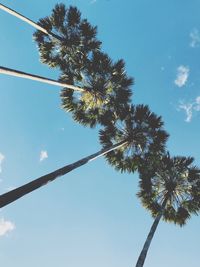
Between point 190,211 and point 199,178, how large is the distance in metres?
1.94

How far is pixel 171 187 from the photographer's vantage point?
18.8 meters

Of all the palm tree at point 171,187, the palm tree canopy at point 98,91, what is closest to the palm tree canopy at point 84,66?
the palm tree canopy at point 98,91

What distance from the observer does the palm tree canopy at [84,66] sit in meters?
19.5

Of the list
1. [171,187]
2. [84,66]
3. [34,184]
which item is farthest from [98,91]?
[34,184]

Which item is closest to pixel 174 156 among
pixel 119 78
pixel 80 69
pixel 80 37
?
pixel 119 78

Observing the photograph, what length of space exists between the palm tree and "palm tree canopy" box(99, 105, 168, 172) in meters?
0.74


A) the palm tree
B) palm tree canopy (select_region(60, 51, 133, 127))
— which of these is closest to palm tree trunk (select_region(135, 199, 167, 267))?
the palm tree

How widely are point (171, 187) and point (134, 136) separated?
3515 mm

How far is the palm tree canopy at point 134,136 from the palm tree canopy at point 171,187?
0.74 metres

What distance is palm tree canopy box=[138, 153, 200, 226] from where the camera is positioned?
1853 centimetres

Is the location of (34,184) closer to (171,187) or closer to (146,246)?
(146,246)

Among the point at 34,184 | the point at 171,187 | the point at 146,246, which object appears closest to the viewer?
the point at 34,184

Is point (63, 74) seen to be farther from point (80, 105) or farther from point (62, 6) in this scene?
point (62, 6)

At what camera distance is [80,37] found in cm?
1964
